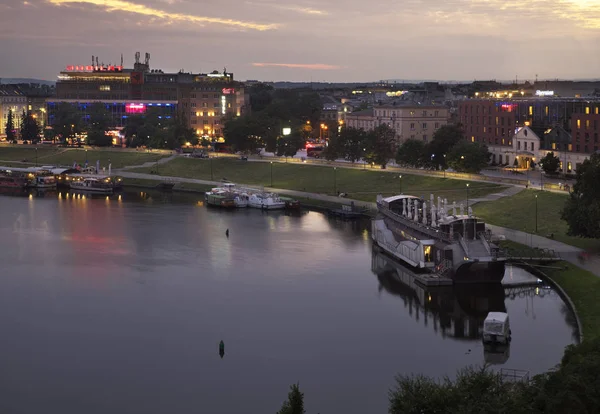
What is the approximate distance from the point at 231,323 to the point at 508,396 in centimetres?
1548

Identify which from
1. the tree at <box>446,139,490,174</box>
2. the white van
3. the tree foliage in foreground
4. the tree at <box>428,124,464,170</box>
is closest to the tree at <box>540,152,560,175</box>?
the tree at <box>446,139,490,174</box>

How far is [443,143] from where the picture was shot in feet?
246

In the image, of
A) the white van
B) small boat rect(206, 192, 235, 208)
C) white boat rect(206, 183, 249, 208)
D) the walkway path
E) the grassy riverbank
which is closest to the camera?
the white van

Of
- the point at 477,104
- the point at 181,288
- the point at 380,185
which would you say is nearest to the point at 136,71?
the point at 477,104

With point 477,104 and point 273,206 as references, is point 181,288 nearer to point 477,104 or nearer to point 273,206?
point 273,206

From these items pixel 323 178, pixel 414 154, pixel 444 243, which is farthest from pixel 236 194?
pixel 444 243

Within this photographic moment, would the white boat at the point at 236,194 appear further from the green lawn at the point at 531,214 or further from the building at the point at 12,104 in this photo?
the building at the point at 12,104

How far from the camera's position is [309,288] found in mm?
39969

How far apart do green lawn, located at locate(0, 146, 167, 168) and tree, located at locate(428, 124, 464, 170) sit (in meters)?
33.0

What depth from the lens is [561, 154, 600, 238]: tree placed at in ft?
134

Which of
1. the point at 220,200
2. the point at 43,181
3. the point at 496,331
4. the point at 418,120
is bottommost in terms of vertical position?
the point at 496,331

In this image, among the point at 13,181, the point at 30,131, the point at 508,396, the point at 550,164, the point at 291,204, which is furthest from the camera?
the point at 30,131

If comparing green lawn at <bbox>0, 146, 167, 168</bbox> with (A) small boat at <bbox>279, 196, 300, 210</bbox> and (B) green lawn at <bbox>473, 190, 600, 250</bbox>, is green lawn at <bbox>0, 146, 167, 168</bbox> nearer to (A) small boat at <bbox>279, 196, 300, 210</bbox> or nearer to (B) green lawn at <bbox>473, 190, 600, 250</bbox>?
(A) small boat at <bbox>279, 196, 300, 210</bbox>

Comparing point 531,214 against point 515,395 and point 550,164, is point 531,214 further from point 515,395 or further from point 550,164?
point 515,395
